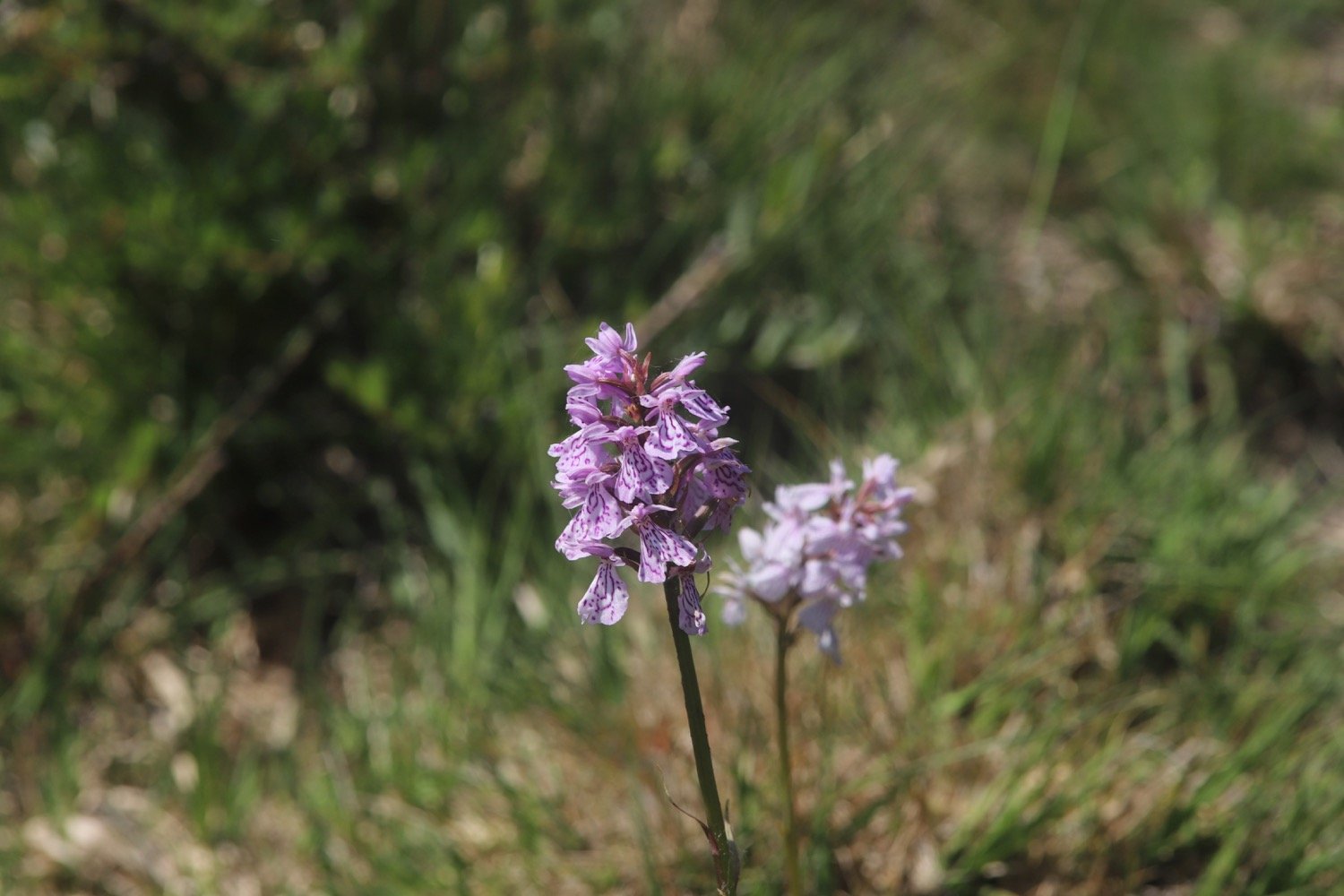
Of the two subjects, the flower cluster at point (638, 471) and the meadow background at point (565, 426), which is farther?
the meadow background at point (565, 426)

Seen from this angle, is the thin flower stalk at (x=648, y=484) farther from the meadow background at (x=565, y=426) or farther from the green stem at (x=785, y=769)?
the meadow background at (x=565, y=426)

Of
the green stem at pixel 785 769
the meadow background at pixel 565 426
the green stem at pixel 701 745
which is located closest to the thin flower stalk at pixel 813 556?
the green stem at pixel 785 769

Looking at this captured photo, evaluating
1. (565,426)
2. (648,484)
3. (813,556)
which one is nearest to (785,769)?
(813,556)

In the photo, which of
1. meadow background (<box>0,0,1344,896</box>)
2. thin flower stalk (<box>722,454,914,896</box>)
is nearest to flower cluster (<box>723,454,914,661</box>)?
thin flower stalk (<box>722,454,914,896</box>)

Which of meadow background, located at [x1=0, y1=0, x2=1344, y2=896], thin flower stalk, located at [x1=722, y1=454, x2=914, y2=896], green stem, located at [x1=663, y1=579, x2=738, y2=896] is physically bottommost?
green stem, located at [x1=663, y1=579, x2=738, y2=896]

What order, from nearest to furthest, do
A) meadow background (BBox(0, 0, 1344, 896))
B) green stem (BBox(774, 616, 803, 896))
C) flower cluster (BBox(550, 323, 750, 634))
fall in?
flower cluster (BBox(550, 323, 750, 634))
green stem (BBox(774, 616, 803, 896))
meadow background (BBox(0, 0, 1344, 896))

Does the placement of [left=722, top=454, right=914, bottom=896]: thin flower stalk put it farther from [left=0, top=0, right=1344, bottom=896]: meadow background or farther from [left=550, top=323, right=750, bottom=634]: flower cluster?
[left=0, top=0, right=1344, bottom=896]: meadow background

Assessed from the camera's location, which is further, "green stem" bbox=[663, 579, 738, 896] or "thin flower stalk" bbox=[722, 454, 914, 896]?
"thin flower stalk" bbox=[722, 454, 914, 896]

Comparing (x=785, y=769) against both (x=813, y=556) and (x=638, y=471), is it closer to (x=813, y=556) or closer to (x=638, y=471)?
(x=813, y=556)
